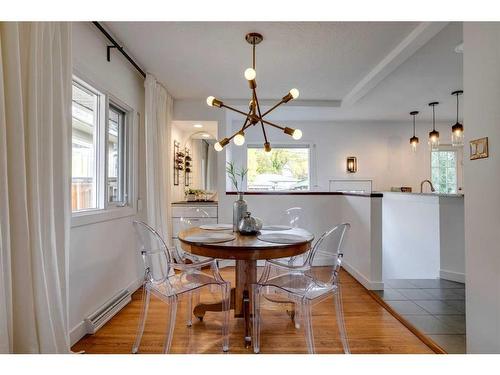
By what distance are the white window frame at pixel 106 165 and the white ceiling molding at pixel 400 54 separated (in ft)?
8.61

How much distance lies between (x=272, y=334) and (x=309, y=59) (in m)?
2.55

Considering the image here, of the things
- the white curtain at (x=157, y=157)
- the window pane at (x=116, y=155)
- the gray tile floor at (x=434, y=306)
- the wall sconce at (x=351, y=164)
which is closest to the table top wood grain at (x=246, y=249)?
the gray tile floor at (x=434, y=306)

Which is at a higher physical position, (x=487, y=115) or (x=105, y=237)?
(x=487, y=115)

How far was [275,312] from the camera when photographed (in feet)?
8.11

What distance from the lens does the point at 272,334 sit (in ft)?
6.84

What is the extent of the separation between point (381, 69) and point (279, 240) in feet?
7.28

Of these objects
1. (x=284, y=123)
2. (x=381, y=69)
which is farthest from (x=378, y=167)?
(x=381, y=69)

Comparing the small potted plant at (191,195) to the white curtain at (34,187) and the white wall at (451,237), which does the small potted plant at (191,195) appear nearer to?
the white curtain at (34,187)

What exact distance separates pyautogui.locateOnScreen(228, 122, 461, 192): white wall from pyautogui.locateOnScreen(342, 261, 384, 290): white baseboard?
218 cm

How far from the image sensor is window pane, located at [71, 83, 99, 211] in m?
2.19

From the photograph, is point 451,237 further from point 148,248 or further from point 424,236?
point 148,248

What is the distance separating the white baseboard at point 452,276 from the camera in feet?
10.4
